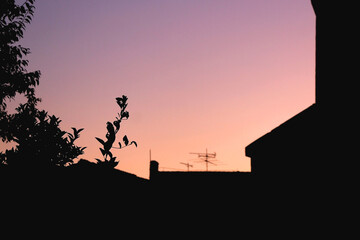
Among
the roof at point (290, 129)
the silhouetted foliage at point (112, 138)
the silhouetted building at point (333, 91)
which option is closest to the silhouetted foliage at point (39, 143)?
the silhouetted foliage at point (112, 138)

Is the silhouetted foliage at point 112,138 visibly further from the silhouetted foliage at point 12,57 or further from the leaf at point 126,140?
the silhouetted foliage at point 12,57

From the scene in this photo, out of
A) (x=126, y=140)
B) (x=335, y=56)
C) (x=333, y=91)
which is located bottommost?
(x=126, y=140)

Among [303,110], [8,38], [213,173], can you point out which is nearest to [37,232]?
[303,110]

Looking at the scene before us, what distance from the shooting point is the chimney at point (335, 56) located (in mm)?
6875

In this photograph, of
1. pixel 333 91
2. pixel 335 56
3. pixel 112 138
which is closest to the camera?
pixel 112 138

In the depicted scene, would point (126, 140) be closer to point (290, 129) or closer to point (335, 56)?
point (335, 56)

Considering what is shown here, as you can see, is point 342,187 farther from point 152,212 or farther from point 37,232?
point 37,232

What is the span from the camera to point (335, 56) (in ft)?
23.9

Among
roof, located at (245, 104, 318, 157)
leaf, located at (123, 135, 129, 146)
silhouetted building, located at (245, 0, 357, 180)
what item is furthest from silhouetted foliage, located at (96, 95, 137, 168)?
roof, located at (245, 104, 318, 157)

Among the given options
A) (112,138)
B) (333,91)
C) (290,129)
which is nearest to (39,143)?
(112,138)

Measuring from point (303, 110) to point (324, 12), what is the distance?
369cm

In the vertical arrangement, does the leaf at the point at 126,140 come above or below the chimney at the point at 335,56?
Answer: below

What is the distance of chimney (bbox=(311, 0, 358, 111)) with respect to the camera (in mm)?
6875

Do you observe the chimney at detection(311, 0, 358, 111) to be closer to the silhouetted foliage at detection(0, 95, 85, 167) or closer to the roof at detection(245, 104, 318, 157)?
the roof at detection(245, 104, 318, 157)
